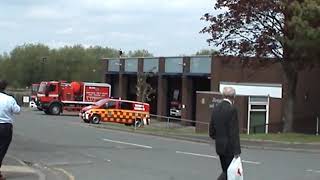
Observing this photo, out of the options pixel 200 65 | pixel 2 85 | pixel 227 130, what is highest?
pixel 200 65

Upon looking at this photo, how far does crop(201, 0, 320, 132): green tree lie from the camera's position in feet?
89.7

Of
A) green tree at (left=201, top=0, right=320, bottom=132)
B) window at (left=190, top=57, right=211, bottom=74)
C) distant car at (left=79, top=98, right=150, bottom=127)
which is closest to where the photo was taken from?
green tree at (left=201, top=0, right=320, bottom=132)

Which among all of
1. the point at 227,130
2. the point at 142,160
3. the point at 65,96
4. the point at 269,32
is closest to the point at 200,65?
the point at 65,96

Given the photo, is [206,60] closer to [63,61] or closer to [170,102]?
[170,102]

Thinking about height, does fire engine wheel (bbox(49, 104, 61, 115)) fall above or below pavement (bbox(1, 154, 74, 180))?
below

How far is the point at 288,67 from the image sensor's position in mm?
31016

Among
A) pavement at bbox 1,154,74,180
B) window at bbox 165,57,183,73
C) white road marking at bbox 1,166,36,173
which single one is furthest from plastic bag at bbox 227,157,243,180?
window at bbox 165,57,183,73

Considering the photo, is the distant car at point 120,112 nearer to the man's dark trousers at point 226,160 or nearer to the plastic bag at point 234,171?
the man's dark trousers at point 226,160

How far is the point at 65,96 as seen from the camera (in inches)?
2343

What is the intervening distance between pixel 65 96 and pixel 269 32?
32.8m

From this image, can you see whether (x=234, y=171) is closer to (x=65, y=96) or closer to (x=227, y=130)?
(x=227, y=130)

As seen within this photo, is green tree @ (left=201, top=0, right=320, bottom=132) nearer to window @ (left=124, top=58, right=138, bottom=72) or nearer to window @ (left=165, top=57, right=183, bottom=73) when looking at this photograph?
window @ (left=165, top=57, right=183, bottom=73)

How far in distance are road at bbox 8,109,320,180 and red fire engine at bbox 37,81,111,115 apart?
33101mm

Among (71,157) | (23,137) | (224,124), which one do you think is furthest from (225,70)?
(224,124)
